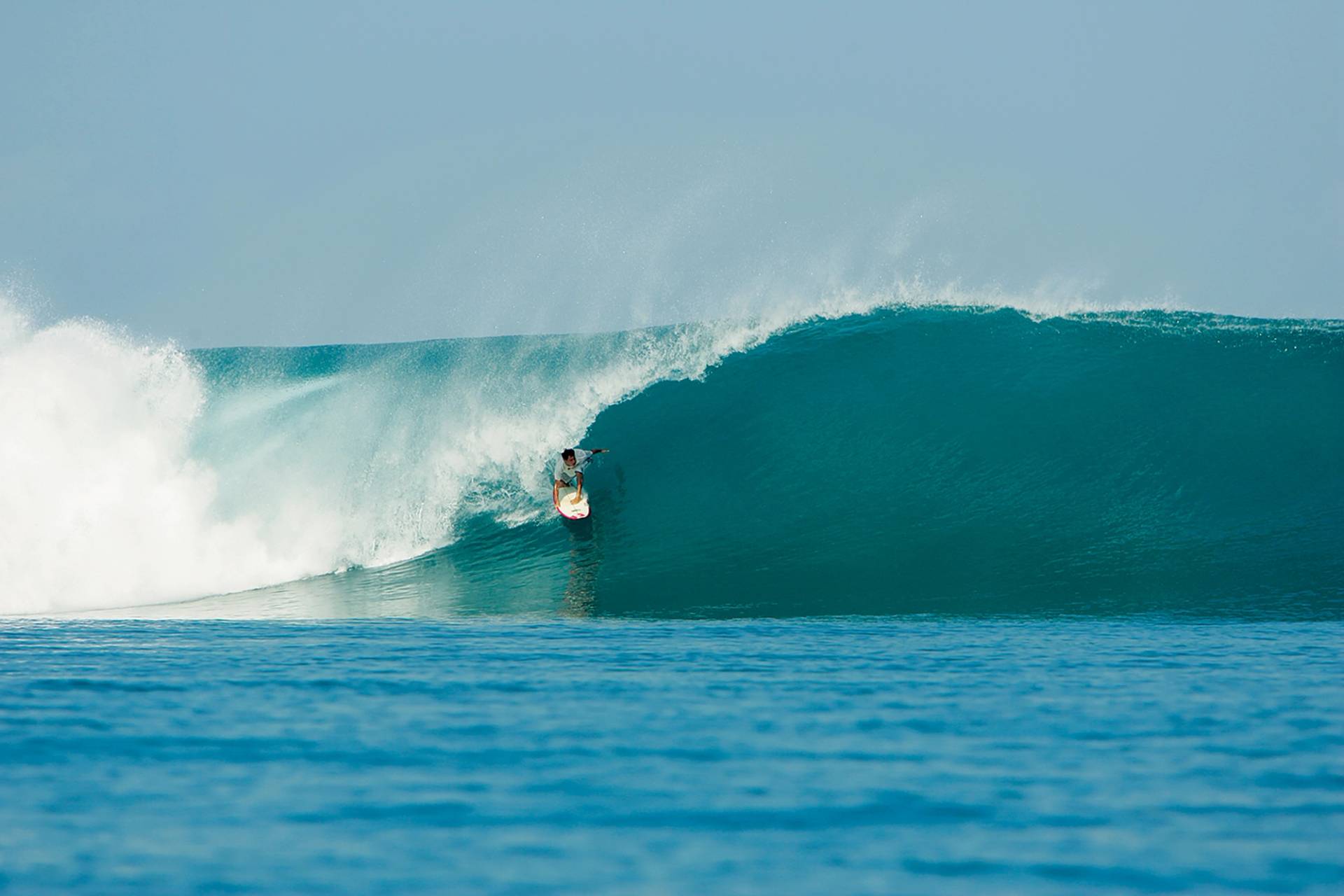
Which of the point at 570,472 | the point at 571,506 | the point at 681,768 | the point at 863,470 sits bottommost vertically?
the point at 681,768

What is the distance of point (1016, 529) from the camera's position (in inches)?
417

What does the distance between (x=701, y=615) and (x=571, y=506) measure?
3.00m

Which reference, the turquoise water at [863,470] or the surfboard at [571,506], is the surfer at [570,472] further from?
the turquoise water at [863,470]

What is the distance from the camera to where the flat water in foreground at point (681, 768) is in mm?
3439

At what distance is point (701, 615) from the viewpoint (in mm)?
8672

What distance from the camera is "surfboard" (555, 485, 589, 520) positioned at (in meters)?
11.3

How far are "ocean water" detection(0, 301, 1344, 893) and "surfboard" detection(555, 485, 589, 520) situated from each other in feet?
0.80

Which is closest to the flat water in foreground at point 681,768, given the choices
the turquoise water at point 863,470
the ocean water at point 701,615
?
the ocean water at point 701,615

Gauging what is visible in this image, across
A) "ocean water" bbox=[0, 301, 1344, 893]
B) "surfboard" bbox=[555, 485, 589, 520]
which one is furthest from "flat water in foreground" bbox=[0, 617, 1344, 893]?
"surfboard" bbox=[555, 485, 589, 520]

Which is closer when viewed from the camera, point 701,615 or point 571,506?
point 701,615

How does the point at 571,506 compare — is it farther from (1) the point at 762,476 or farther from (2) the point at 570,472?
(1) the point at 762,476

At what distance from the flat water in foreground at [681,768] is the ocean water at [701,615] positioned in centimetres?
2

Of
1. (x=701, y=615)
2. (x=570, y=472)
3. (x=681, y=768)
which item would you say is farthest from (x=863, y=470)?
(x=681, y=768)

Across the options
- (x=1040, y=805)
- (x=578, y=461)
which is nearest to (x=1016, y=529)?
(x=578, y=461)
